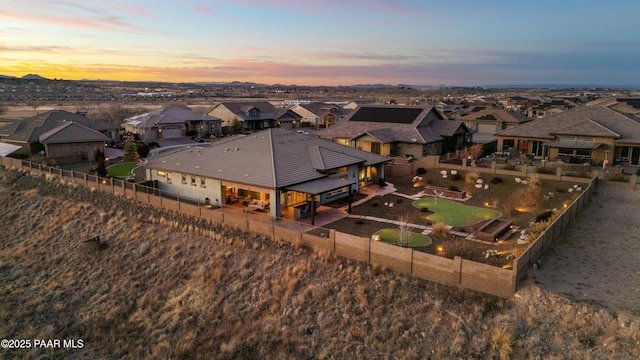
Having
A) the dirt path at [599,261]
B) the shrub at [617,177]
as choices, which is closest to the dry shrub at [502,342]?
the dirt path at [599,261]

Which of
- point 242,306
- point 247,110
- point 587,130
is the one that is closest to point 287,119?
point 247,110

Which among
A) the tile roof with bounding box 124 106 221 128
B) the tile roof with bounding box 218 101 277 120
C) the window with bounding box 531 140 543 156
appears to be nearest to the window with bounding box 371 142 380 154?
the window with bounding box 531 140 543 156

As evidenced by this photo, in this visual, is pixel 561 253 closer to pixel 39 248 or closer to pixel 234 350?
pixel 234 350

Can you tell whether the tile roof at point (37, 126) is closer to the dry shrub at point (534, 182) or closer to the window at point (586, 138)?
the dry shrub at point (534, 182)

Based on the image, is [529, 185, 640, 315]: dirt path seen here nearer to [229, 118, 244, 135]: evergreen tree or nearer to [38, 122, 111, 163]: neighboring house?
[38, 122, 111, 163]: neighboring house

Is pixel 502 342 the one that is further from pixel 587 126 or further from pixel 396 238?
pixel 587 126

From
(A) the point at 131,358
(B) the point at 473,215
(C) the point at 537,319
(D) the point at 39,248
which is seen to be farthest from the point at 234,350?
(D) the point at 39,248
